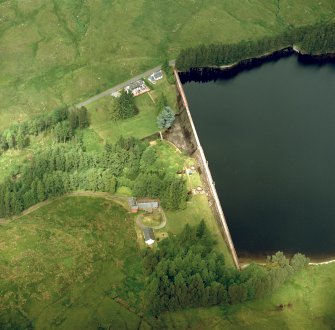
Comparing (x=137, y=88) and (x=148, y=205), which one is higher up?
(x=137, y=88)

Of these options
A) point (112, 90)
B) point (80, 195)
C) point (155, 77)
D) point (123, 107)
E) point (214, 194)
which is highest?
point (155, 77)

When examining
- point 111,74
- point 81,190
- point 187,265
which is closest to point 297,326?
point 187,265

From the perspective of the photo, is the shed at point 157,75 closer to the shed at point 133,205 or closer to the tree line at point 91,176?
the tree line at point 91,176

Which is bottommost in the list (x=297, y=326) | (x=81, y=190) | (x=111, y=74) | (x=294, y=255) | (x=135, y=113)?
(x=297, y=326)

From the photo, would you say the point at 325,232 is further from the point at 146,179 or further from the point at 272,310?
the point at 146,179

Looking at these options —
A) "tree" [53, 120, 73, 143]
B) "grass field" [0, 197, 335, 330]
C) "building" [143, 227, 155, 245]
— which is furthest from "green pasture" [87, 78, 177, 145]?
"building" [143, 227, 155, 245]

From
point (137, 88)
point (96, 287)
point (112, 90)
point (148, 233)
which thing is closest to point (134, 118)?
point (137, 88)

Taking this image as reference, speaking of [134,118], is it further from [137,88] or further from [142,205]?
[142,205]
